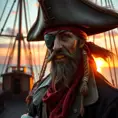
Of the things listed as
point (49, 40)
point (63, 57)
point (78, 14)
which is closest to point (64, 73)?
point (63, 57)

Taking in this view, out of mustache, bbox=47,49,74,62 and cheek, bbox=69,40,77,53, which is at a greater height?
cheek, bbox=69,40,77,53

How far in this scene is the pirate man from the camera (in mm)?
1924

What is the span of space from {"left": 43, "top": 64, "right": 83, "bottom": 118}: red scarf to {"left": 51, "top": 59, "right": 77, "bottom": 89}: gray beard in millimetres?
37

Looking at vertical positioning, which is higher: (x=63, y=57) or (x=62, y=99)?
(x=63, y=57)

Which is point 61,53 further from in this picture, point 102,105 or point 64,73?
point 102,105

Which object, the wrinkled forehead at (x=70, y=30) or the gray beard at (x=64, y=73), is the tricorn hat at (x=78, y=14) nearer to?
the wrinkled forehead at (x=70, y=30)

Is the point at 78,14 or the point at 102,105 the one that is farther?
the point at 78,14

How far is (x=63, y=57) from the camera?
6.49 feet

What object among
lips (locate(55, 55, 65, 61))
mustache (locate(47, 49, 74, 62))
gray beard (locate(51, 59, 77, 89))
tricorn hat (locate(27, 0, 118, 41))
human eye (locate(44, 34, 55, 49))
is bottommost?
gray beard (locate(51, 59, 77, 89))

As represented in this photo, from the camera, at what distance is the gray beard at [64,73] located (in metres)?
1.97

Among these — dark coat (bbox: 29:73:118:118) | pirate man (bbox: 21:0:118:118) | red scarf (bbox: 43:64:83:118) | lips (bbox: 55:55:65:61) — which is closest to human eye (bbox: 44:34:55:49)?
pirate man (bbox: 21:0:118:118)

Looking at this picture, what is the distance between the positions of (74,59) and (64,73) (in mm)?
114

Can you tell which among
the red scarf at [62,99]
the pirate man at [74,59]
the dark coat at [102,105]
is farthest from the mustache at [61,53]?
the dark coat at [102,105]

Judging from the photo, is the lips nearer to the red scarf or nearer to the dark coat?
the red scarf
